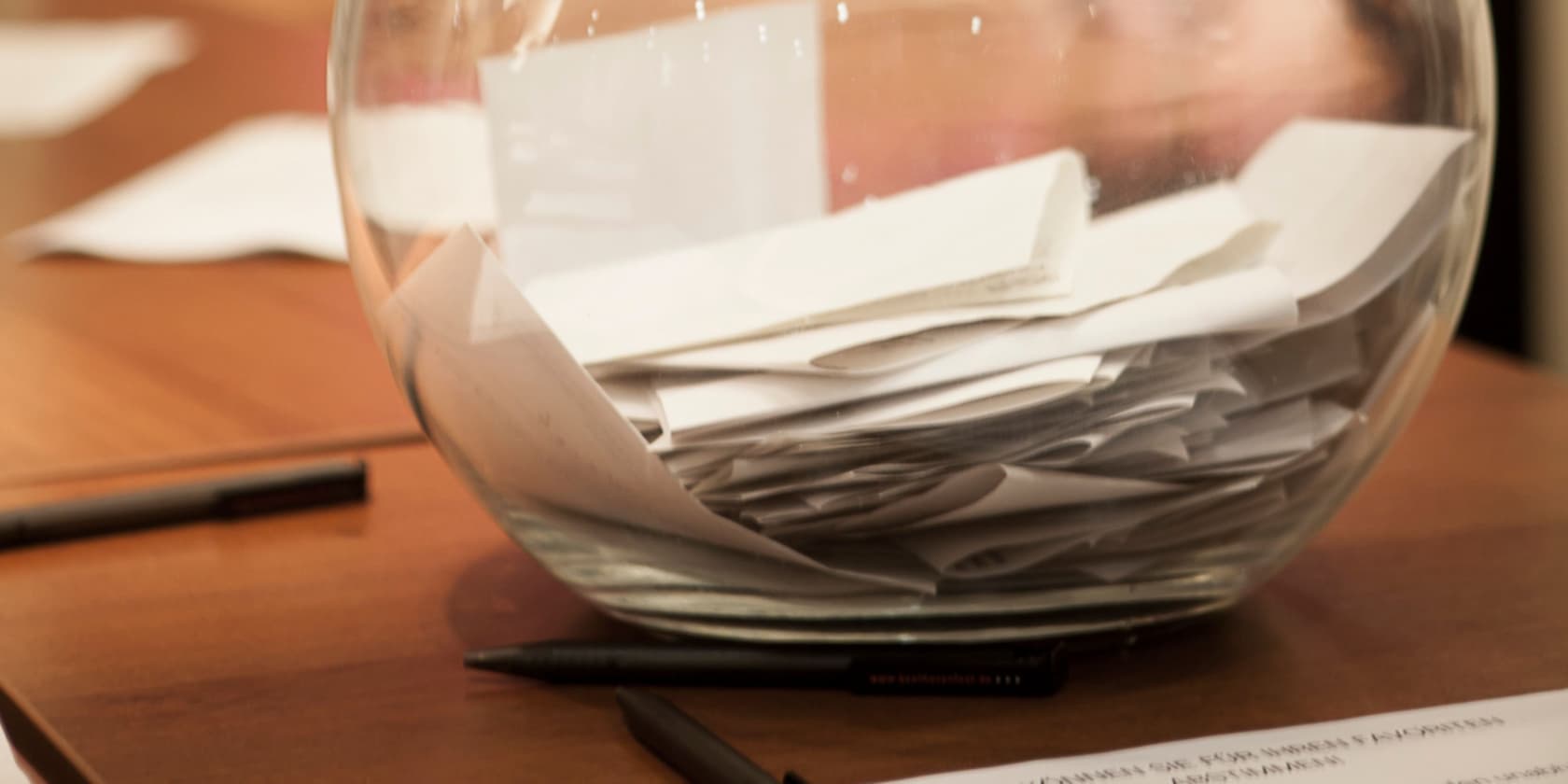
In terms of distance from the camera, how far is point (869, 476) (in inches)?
16.5

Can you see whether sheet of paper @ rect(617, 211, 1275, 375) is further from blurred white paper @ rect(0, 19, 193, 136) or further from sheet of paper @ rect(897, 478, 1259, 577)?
blurred white paper @ rect(0, 19, 193, 136)

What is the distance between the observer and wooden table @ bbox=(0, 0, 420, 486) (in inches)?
29.8

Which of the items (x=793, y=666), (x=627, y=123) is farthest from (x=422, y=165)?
(x=793, y=666)

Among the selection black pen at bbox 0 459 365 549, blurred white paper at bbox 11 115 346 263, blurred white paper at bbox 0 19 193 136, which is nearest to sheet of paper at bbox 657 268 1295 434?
black pen at bbox 0 459 365 549

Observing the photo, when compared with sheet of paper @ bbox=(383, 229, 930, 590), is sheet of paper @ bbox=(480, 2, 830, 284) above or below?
above

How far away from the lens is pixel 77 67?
183 cm

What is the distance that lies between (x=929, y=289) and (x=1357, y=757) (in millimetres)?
159

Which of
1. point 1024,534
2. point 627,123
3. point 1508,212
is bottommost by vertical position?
point 1508,212

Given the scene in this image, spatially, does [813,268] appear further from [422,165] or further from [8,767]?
[8,767]

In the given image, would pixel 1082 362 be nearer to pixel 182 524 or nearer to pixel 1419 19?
pixel 1419 19

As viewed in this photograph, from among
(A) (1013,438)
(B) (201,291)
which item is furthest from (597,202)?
(B) (201,291)

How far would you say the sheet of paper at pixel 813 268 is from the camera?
46 cm

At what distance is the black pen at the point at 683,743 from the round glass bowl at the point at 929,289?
0.04m

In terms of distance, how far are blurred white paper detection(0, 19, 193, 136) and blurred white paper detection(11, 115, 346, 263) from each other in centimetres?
31
